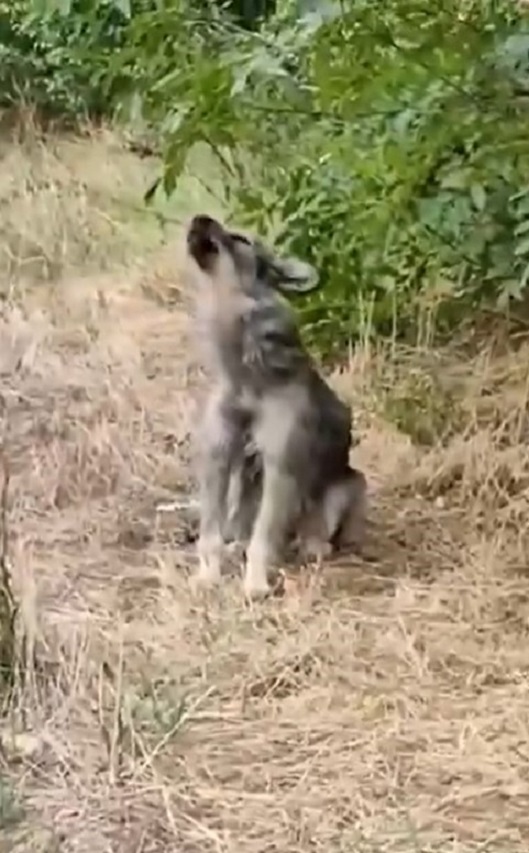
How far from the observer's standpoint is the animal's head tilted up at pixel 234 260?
503cm

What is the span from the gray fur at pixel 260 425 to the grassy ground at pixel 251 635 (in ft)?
0.41

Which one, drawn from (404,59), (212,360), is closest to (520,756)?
(212,360)

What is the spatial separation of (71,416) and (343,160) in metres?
1.14

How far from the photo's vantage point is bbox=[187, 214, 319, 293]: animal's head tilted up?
5031 millimetres

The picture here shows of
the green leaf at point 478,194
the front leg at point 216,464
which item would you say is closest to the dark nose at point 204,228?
the front leg at point 216,464

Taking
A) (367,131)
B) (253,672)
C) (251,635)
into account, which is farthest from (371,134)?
(253,672)

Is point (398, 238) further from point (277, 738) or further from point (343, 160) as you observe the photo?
point (277, 738)

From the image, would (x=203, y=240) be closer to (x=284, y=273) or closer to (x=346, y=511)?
(x=284, y=273)

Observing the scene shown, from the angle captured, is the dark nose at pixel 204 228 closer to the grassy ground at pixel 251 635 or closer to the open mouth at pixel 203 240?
the open mouth at pixel 203 240

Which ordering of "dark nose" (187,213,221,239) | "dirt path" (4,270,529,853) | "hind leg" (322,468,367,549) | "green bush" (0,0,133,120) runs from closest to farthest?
"dirt path" (4,270,529,853) < "dark nose" (187,213,221,239) < "hind leg" (322,468,367,549) < "green bush" (0,0,133,120)

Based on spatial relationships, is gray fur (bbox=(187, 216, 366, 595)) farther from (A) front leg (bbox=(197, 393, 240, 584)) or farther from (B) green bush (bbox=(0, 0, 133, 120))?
(B) green bush (bbox=(0, 0, 133, 120))

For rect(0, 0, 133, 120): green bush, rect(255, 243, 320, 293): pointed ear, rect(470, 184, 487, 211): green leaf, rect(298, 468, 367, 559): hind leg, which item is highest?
rect(470, 184, 487, 211): green leaf

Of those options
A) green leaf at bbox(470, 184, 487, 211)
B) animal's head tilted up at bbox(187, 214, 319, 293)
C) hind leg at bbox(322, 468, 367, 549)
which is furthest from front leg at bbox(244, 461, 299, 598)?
green leaf at bbox(470, 184, 487, 211)

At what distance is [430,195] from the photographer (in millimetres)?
6164
